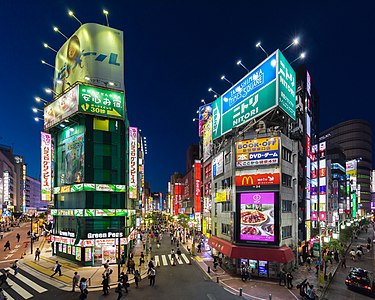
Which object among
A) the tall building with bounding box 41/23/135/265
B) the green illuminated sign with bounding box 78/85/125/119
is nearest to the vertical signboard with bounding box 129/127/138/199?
the tall building with bounding box 41/23/135/265

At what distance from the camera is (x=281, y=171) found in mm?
27531

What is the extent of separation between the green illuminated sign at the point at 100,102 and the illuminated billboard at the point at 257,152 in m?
16.1

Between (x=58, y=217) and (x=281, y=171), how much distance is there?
99.1ft

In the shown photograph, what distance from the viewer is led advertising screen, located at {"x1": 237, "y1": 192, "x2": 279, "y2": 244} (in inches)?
1047

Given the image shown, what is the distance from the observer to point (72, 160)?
3628 centimetres

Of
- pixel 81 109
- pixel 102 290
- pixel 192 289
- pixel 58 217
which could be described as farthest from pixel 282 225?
pixel 58 217

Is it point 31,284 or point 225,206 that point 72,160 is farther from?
point 225,206

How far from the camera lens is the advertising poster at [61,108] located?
34169 millimetres

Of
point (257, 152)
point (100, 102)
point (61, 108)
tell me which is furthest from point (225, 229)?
point (61, 108)

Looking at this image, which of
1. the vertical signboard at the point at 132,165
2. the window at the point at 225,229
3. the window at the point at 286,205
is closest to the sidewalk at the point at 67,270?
the vertical signboard at the point at 132,165

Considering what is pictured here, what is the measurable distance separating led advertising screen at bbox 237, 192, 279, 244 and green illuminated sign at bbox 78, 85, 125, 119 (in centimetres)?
1912

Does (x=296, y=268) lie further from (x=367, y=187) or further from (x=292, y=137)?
(x=367, y=187)

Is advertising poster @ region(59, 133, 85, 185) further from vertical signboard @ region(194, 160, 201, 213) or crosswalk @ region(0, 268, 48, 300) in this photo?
vertical signboard @ region(194, 160, 201, 213)

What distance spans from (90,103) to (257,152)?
20790mm
